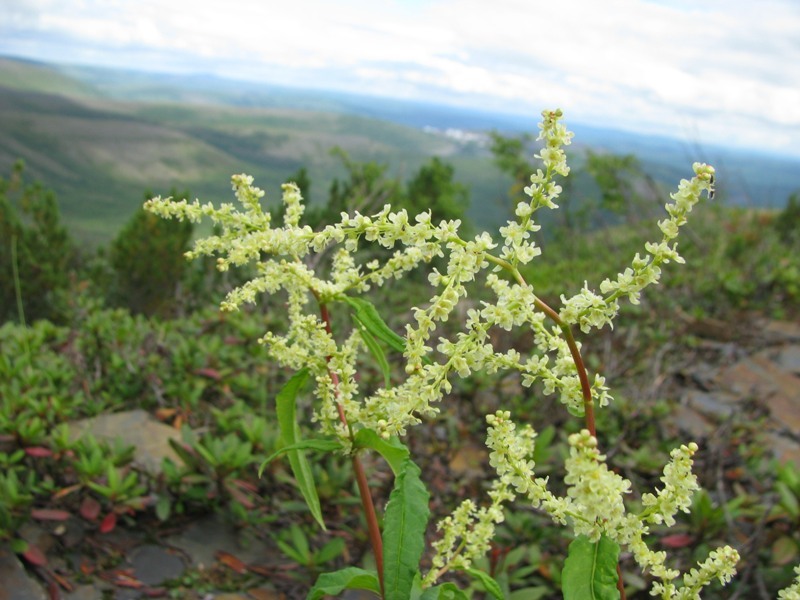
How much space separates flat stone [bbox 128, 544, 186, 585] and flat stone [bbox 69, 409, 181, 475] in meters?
0.59

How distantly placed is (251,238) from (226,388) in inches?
139

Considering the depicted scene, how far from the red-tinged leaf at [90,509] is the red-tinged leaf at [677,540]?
10.5 feet

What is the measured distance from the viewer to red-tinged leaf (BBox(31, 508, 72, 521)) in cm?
374

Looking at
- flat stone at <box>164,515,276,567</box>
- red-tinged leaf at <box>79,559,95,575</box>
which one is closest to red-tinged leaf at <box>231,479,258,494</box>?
flat stone at <box>164,515,276,567</box>

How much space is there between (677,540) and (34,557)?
3498 millimetres

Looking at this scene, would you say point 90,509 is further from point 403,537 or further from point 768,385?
point 768,385

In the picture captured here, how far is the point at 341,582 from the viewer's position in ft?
7.43

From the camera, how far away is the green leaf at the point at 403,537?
6.15 feet

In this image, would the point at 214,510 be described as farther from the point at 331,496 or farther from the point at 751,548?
the point at 751,548

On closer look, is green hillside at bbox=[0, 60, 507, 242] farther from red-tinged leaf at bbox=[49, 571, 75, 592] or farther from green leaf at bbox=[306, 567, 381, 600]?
green leaf at bbox=[306, 567, 381, 600]

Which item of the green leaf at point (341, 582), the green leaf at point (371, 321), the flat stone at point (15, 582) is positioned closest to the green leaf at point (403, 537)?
the green leaf at point (341, 582)

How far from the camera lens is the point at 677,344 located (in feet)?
24.3

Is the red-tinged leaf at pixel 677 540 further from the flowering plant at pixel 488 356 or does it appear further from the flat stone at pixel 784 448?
the flowering plant at pixel 488 356

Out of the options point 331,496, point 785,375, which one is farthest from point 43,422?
point 785,375
